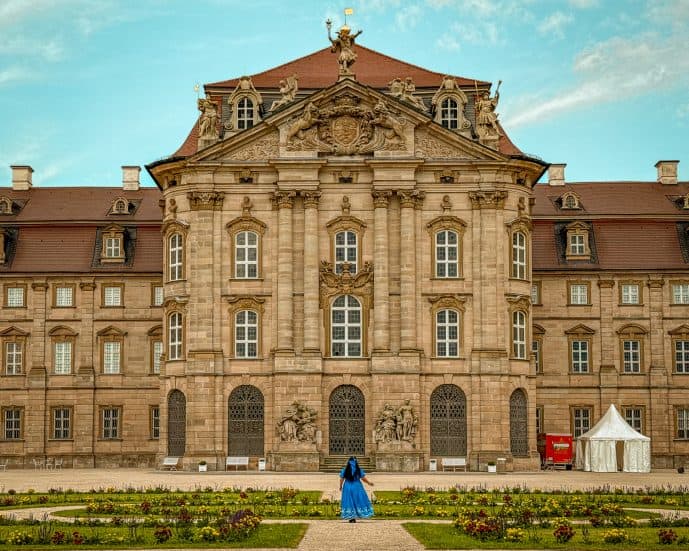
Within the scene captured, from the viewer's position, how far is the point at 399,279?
247 ft

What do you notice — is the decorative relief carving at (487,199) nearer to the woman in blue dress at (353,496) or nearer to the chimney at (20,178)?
the chimney at (20,178)

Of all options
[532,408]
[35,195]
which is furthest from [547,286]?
[35,195]

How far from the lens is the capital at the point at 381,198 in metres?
75.4

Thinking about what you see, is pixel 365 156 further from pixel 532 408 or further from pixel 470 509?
pixel 470 509

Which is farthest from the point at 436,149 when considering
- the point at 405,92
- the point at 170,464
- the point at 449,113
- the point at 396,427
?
the point at 170,464

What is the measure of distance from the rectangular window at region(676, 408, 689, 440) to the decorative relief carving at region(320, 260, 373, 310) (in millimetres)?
22665

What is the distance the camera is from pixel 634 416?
86812 millimetres

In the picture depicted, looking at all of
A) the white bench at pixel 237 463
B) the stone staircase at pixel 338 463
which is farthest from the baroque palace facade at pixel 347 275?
the white bench at pixel 237 463

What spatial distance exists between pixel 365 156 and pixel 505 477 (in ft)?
61.5

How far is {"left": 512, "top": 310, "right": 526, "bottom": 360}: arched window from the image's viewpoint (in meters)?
76.5

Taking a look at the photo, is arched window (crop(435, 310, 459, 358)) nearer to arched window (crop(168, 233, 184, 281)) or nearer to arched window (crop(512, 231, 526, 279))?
arched window (crop(512, 231, 526, 279))

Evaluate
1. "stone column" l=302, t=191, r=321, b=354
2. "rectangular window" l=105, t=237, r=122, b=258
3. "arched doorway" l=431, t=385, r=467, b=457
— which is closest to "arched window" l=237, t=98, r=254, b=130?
"stone column" l=302, t=191, r=321, b=354

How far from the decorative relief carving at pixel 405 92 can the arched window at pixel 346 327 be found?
10628mm

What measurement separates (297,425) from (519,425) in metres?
11.9
